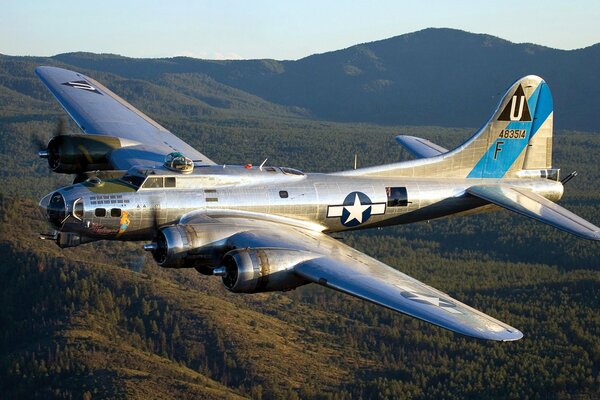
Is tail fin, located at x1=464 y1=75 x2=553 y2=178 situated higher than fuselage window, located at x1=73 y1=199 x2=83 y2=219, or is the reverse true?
tail fin, located at x1=464 y1=75 x2=553 y2=178

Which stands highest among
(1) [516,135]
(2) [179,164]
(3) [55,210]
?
(1) [516,135]

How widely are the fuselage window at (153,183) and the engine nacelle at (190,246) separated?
2922 mm

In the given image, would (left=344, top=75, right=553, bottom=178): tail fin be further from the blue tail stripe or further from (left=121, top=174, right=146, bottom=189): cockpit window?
(left=121, top=174, right=146, bottom=189): cockpit window

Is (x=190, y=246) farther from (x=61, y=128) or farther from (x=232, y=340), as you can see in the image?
(x=232, y=340)

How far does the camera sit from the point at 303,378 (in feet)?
388

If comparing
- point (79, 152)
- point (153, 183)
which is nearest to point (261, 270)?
point (153, 183)

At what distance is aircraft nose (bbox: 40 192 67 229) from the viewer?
40.1 metres

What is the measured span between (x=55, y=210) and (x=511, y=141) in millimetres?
26119

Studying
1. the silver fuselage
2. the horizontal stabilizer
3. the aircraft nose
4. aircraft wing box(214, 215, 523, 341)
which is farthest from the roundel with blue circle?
the aircraft nose

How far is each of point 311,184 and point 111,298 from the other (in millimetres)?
82069

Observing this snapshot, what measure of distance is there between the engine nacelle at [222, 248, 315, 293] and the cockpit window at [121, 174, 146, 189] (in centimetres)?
624

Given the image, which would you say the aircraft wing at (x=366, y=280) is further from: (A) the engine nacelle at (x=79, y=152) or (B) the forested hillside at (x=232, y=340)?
(B) the forested hillside at (x=232, y=340)

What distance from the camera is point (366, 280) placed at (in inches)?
1467

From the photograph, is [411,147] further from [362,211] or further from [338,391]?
[338,391]
